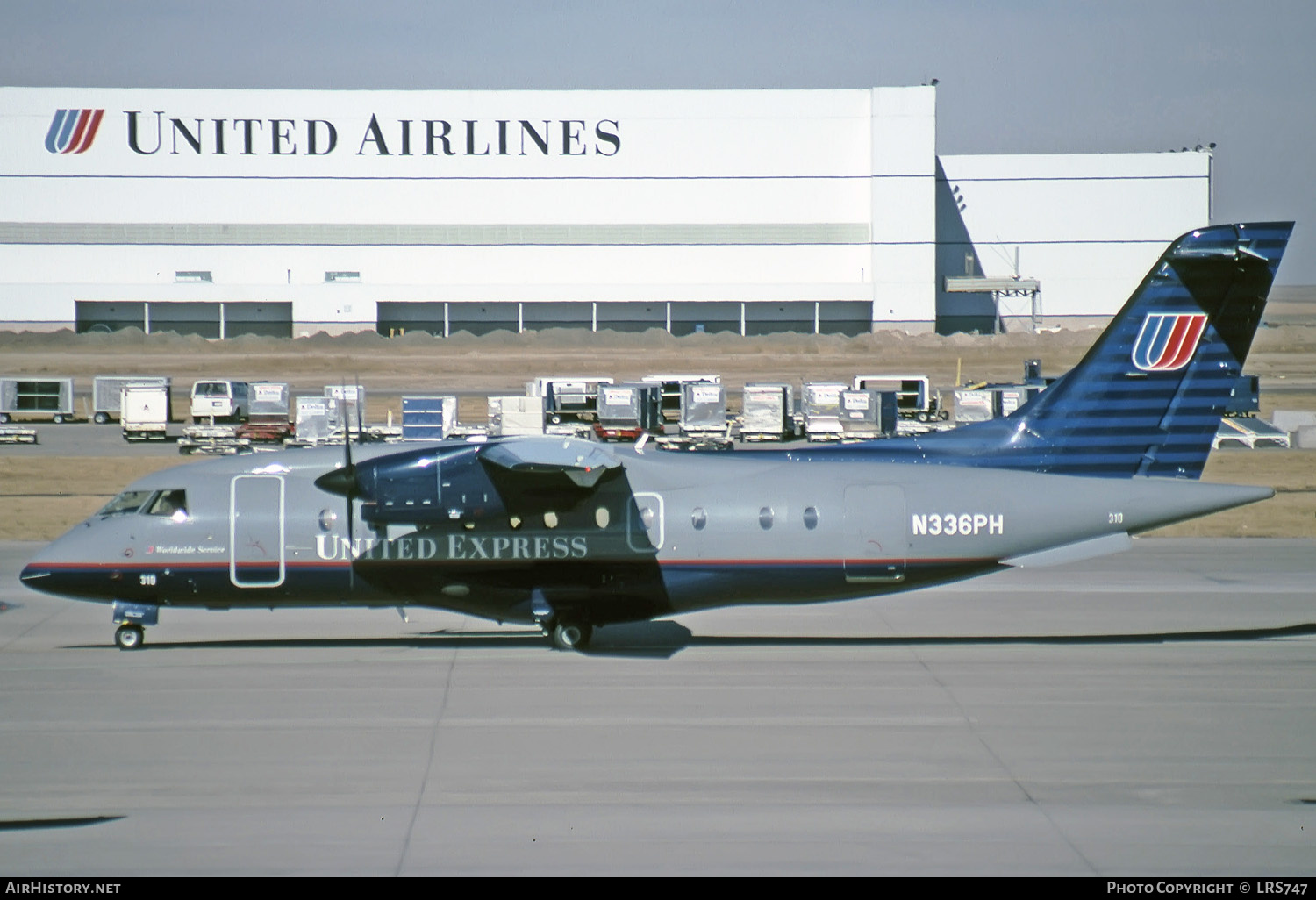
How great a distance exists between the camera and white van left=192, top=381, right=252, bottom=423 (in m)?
63.0

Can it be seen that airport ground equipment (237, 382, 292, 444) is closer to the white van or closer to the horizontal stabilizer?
the white van

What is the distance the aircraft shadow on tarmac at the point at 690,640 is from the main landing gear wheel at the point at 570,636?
0.76 ft

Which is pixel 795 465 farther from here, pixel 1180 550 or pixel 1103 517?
pixel 1180 550

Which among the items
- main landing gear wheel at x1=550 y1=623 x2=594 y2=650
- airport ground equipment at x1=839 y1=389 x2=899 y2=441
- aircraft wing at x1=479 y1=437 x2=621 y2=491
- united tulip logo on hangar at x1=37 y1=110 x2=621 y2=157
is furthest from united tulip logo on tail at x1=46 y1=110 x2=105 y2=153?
main landing gear wheel at x1=550 y1=623 x2=594 y2=650

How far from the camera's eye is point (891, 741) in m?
15.9

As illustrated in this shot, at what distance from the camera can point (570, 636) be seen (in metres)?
21.1

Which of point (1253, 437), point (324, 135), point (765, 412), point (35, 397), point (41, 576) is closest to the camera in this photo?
point (41, 576)

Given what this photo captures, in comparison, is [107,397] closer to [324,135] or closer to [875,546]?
[324,135]

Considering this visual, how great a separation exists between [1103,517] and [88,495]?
31.4 metres

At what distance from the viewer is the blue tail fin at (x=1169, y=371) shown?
854 inches

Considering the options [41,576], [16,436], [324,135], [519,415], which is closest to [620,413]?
[519,415]

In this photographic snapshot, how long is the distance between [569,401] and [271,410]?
1368 centimetres

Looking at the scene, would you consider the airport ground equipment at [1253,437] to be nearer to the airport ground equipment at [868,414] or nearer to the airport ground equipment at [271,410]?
the airport ground equipment at [868,414]
